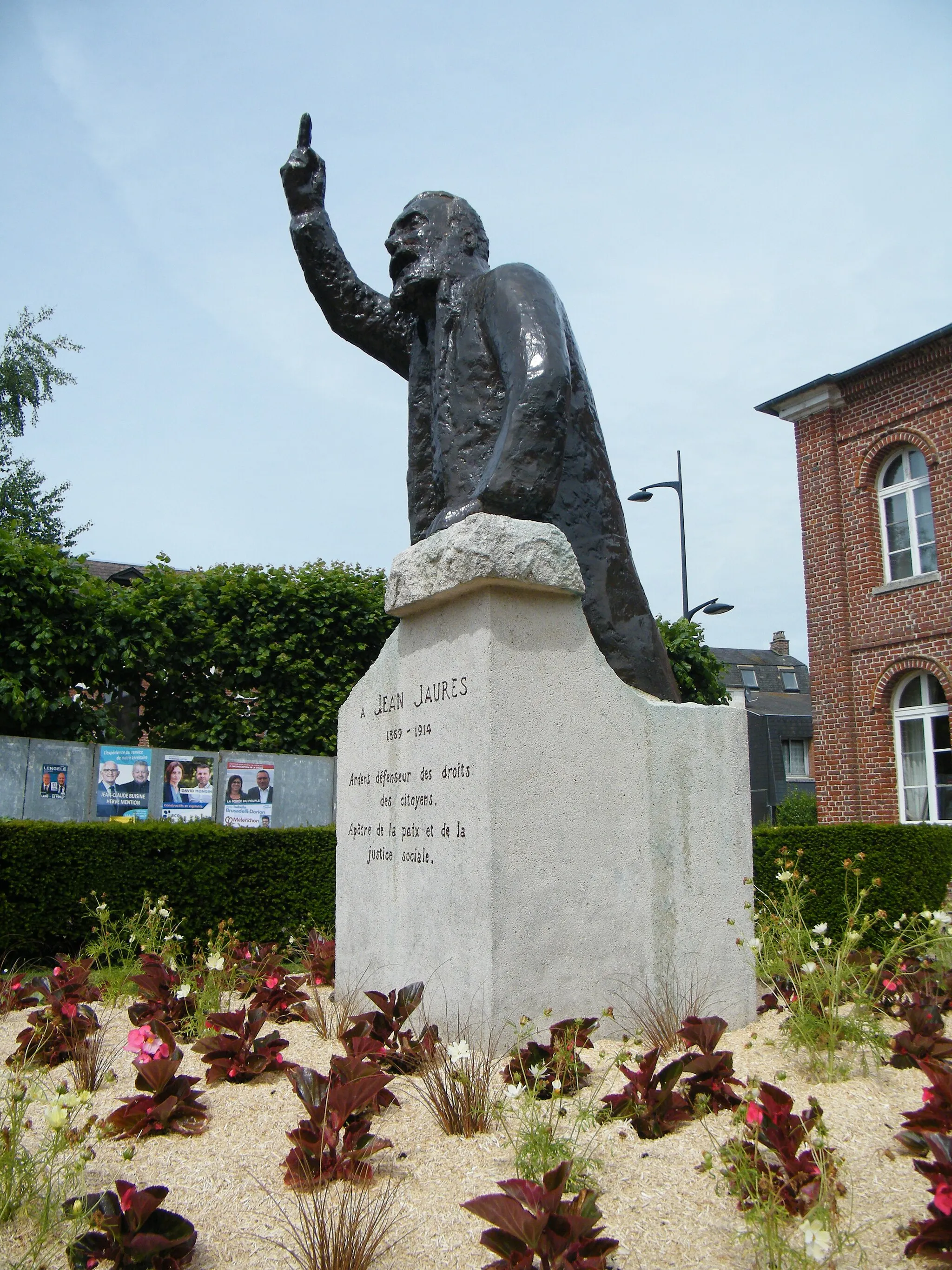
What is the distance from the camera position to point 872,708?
1725 centimetres

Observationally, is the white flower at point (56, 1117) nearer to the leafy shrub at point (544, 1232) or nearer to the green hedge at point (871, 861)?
the leafy shrub at point (544, 1232)

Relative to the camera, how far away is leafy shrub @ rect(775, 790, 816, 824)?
2792 cm

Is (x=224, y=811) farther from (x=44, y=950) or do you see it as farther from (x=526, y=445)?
(x=526, y=445)

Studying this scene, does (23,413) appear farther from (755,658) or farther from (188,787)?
(755,658)

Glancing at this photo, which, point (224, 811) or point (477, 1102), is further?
point (224, 811)

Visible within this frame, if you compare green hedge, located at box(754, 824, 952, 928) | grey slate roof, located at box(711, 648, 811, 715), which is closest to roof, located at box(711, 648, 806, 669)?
grey slate roof, located at box(711, 648, 811, 715)

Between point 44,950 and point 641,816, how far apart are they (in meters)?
5.31

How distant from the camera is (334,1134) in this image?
266cm

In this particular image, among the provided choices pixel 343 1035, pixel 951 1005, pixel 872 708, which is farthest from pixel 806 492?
pixel 343 1035

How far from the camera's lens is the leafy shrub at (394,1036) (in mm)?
3381

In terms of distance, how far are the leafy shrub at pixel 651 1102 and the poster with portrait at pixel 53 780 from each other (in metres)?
9.31

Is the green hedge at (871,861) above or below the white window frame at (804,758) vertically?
below

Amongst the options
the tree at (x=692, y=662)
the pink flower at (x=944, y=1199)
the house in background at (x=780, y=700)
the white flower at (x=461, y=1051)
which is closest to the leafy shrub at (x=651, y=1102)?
the white flower at (x=461, y=1051)

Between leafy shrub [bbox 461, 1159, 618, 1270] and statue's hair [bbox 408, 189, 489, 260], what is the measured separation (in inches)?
169
